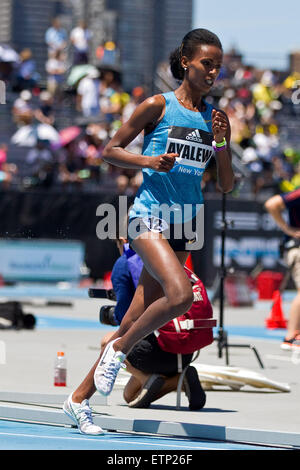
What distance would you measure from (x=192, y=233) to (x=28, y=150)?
19038 mm

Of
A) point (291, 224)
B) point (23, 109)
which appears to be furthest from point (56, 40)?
point (291, 224)

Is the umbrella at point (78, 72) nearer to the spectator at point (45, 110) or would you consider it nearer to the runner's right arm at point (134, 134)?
the spectator at point (45, 110)

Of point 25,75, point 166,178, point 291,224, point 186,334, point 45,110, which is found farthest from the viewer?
point 25,75

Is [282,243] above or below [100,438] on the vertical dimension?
below

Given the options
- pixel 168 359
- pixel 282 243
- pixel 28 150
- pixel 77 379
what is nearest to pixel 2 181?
pixel 28 150

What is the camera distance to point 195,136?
741 centimetres

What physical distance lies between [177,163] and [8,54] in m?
21.3

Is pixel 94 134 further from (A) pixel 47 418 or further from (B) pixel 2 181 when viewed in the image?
(A) pixel 47 418

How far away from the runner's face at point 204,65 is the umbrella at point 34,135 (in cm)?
1844

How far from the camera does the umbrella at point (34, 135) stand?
2572 cm

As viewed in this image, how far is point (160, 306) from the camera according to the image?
6.99 meters

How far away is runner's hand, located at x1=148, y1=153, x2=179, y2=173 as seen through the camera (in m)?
6.96

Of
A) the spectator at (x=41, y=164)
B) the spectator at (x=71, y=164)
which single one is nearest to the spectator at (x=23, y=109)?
the spectator at (x=41, y=164)

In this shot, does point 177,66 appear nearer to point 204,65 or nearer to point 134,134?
point 204,65
